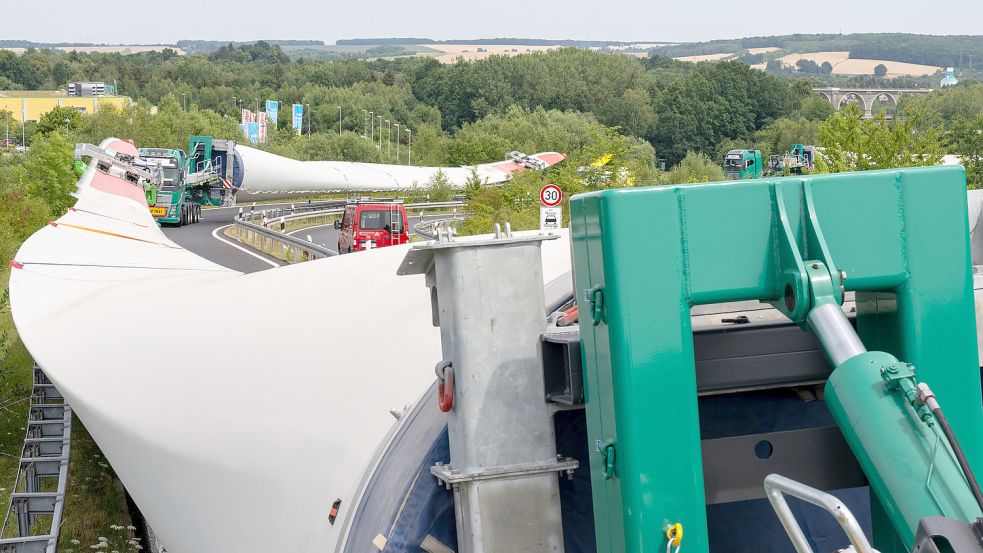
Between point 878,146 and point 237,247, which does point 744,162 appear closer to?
point 878,146

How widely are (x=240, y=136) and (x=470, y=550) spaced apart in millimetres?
103934

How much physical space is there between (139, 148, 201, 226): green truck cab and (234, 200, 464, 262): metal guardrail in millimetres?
2487

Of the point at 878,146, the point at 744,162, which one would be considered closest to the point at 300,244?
the point at 878,146

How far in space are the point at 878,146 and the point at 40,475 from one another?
79.6ft


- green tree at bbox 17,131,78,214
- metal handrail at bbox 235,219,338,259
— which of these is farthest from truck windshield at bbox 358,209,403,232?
green tree at bbox 17,131,78,214

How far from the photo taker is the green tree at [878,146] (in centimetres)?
3041

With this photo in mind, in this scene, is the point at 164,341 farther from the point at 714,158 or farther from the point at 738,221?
the point at 714,158

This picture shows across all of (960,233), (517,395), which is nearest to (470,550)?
(517,395)

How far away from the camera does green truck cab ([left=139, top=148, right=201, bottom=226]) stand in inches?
1770

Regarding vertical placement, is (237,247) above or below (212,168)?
below

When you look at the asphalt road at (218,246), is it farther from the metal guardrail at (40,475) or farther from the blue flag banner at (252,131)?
the blue flag banner at (252,131)

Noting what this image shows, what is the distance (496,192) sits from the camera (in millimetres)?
48719

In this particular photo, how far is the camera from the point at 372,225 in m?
33.8

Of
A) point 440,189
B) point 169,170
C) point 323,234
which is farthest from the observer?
point 440,189
